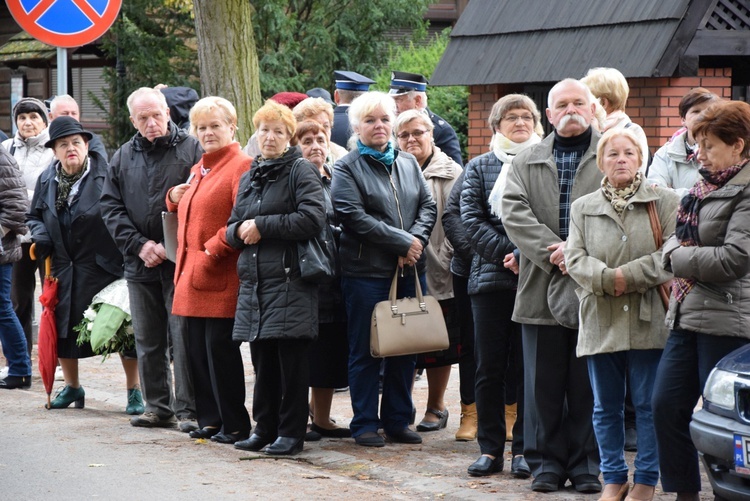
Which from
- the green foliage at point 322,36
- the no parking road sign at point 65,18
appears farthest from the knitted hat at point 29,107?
the green foliage at point 322,36

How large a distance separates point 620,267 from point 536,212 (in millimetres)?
723

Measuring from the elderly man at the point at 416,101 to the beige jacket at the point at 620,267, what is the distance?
325cm

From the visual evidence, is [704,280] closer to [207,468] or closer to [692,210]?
[692,210]

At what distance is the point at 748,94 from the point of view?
13.7m

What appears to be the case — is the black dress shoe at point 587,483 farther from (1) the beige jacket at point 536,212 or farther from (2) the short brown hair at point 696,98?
(2) the short brown hair at point 696,98

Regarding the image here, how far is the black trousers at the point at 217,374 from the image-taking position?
783cm

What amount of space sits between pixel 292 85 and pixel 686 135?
16.4m

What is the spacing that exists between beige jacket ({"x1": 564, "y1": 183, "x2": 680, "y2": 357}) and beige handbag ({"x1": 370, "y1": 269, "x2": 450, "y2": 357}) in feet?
5.00

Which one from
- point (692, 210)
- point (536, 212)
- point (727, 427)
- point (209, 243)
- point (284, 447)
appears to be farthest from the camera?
point (209, 243)

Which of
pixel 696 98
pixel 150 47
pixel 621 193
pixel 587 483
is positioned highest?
pixel 150 47

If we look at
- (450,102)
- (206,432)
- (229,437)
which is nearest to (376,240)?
(229,437)

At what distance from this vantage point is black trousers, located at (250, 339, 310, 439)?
295 inches

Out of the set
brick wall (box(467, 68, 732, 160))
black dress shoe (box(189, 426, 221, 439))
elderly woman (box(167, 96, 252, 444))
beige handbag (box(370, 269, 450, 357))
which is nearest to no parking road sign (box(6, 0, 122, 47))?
elderly woman (box(167, 96, 252, 444))

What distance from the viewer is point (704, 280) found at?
564 cm
